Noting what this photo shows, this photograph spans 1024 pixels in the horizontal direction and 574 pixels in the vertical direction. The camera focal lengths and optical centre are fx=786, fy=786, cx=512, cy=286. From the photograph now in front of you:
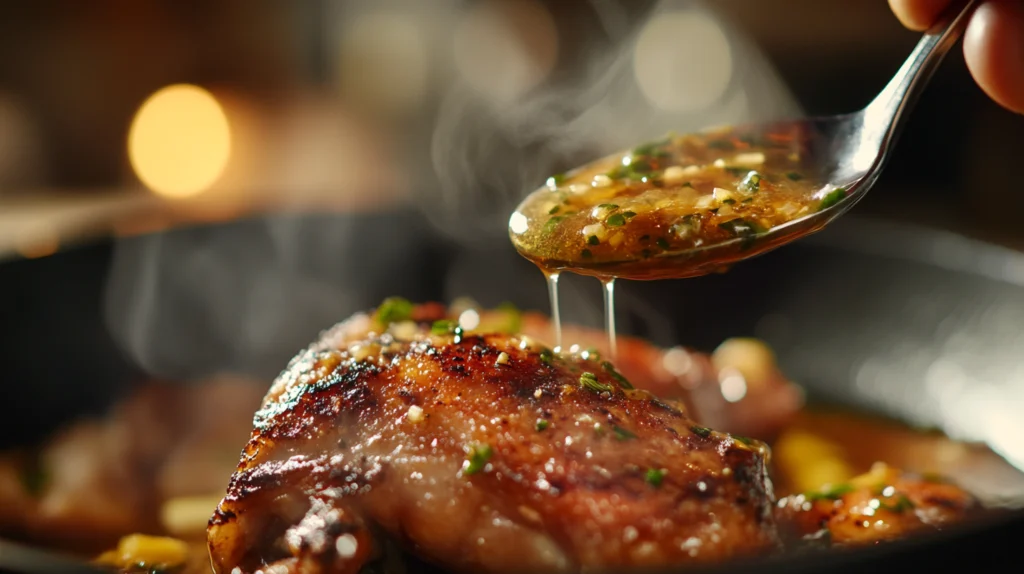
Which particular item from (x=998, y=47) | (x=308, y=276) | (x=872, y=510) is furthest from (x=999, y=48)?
(x=308, y=276)

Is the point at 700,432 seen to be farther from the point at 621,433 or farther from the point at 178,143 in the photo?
the point at 178,143

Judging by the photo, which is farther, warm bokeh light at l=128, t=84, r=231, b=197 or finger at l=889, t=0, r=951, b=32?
warm bokeh light at l=128, t=84, r=231, b=197

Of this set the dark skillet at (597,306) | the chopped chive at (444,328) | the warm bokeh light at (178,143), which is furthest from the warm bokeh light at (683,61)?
the chopped chive at (444,328)

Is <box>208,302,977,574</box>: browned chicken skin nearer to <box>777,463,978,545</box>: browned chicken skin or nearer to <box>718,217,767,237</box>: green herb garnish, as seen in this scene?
<box>777,463,978,545</box>: browned chicken skin

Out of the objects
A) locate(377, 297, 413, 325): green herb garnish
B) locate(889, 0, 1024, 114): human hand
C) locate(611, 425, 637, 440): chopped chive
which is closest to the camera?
locate(611, 425, 637, 440): chopped chive

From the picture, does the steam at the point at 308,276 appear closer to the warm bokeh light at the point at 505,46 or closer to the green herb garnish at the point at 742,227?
the green herb garnish at the point at 742,227

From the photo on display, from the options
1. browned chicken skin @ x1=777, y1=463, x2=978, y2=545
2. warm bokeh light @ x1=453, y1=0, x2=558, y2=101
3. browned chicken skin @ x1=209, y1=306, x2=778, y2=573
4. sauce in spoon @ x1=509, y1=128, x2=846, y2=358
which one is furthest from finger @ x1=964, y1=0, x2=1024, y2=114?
warm bokeh light @ x1=453, y1=0, x2=558, y2=101
